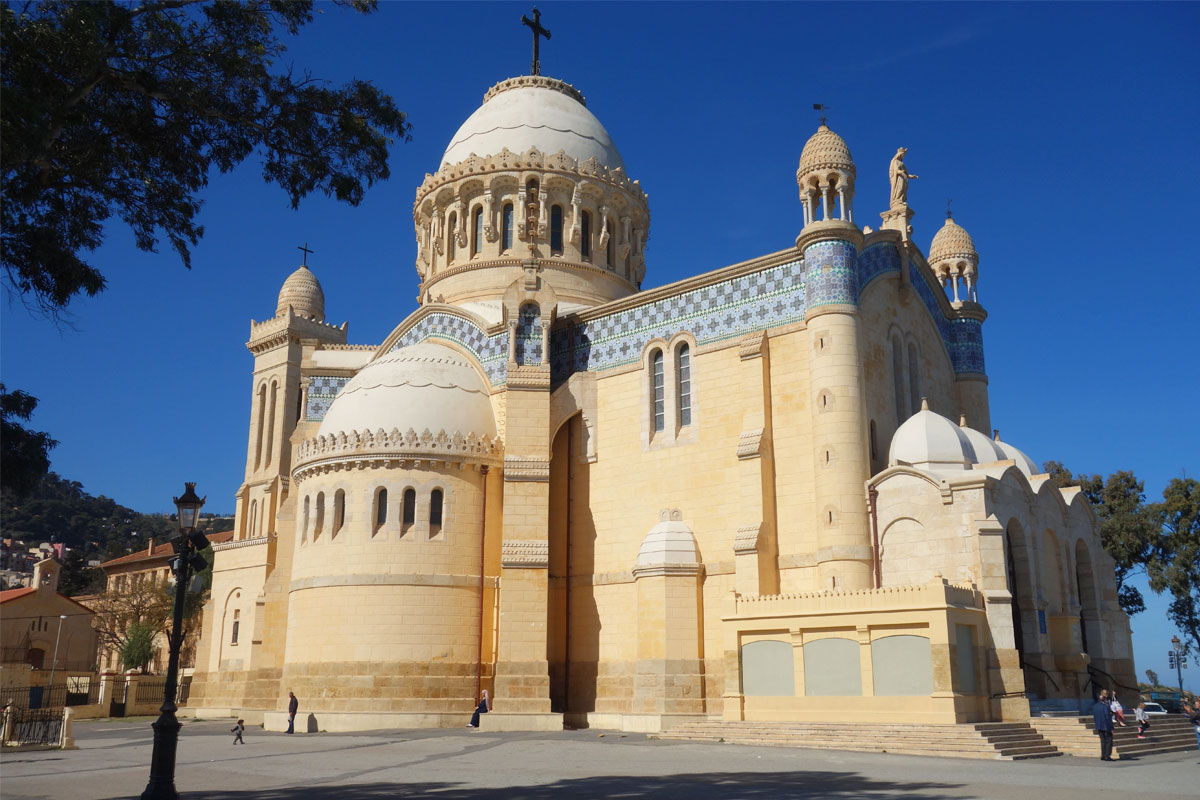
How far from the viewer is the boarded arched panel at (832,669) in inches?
832

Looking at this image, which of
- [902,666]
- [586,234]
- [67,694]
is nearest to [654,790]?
[902,666]

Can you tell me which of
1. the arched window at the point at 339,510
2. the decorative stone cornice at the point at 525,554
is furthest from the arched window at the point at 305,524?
the decorative stone cornice at the point at 525,554

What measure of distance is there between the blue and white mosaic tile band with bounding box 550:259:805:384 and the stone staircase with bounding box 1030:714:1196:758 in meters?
11.3

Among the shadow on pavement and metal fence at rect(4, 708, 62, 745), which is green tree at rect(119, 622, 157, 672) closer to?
metal fence at rect(4, 708, 62, 745)

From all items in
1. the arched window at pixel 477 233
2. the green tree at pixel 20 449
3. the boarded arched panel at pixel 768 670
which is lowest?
the boarded arched panel at pixel 768 670

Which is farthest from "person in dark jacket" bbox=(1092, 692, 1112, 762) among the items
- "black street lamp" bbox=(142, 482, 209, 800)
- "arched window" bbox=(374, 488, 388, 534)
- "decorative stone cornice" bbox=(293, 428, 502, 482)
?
"arched window" bbox=(374, 488, 388, 534)

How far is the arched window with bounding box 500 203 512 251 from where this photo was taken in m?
34.7

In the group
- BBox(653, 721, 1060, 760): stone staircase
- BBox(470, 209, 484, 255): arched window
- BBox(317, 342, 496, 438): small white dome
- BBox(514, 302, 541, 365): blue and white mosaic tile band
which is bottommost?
BBox(653, 721, 1060, 760): stone staircase

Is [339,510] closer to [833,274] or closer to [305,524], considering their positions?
[305,524]

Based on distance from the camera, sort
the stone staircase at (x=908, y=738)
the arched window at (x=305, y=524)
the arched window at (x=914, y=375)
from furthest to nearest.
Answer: the arched window at (x=305, y=524) → the arched window at (x=914, y=375) → the stone staircase at (x=908, y=738)

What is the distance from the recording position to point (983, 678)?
2134 centimetres

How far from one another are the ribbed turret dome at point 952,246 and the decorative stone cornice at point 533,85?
14.4m

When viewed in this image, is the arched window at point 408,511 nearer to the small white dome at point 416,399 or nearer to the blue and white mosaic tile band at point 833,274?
the small white dome at point 416,399

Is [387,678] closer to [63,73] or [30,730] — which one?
[30,730]
